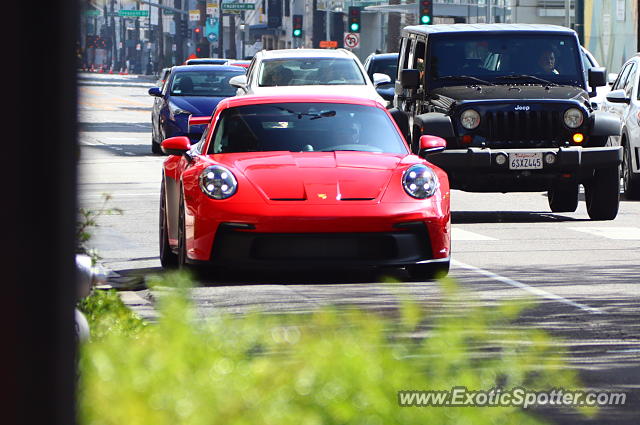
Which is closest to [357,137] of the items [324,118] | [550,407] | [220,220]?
[324,118]

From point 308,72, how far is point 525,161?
270 inches

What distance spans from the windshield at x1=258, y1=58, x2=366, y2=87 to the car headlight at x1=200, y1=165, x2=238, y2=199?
1170cm

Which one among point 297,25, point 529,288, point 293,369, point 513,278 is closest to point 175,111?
point 513,278

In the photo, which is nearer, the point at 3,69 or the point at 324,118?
the point at 3,69

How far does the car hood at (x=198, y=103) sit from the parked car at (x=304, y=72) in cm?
479

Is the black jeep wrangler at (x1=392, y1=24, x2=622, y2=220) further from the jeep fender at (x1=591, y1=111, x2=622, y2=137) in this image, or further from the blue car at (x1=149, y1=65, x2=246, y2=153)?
the blue car at (x1=149, y1=65, x2=246, y2=153)

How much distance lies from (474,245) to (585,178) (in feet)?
10.2

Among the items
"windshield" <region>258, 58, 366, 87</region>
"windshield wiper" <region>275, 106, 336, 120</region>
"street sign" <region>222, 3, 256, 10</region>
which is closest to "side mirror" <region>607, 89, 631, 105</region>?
"windshield" <region>258, 58, 366, 87</region>

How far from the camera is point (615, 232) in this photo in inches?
603

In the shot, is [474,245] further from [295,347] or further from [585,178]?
[295,347]

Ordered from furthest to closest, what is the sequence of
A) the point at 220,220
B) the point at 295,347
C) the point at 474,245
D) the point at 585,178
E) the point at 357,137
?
the point at 585,178 < the point at 474,245 < the point at 357,137 < the point at 220,220 < the point at 295,347

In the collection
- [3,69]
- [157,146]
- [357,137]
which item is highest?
[3,69]

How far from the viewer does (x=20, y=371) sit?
1986mm

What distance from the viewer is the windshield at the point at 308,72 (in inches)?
876
